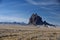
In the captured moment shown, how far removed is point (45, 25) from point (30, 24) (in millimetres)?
9197

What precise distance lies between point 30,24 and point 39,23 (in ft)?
18.2

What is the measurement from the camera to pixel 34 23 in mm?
94500

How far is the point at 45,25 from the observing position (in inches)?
3720

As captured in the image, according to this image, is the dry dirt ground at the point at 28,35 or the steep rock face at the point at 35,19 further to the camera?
the steep rock face at the point at 35,19

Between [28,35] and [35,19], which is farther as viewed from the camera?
[35,19]

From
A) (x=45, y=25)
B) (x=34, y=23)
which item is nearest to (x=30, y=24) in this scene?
(x=34, y=23)

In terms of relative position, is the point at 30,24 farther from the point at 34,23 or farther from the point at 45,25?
the point at 45,25

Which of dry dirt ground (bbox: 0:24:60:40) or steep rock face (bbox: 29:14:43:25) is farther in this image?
steep rock face (bbox: 29:14:43:25)

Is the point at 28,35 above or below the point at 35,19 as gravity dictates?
below

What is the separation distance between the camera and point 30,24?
306 feet

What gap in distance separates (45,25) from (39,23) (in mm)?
5054
